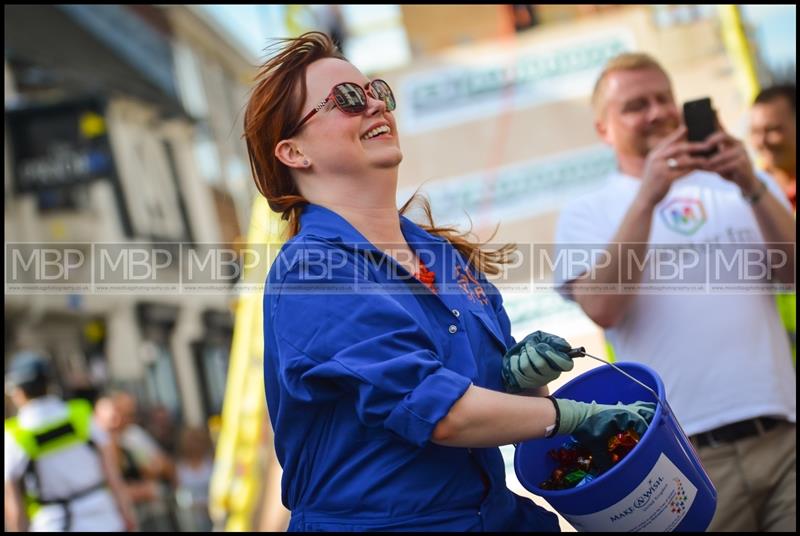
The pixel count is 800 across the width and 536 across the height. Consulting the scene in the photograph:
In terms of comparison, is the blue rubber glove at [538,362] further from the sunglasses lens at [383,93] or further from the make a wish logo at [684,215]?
the make a wish logo at [684,215]

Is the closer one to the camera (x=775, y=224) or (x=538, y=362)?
(x=538, y=362)

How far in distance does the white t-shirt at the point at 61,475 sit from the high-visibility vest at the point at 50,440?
2 cm

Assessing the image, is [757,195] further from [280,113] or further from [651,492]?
[280,113]

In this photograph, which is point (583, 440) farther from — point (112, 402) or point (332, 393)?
point (112, 402)

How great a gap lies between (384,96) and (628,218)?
1.11 m

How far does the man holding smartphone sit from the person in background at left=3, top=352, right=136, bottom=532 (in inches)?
135

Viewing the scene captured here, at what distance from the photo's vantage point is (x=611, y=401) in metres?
2.44

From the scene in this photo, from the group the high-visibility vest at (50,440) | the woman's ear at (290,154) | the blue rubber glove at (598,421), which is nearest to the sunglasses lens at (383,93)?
the woman's ear at (290,154)

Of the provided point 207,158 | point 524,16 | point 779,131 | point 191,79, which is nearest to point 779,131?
point 779,131

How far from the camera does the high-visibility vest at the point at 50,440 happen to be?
222 inches

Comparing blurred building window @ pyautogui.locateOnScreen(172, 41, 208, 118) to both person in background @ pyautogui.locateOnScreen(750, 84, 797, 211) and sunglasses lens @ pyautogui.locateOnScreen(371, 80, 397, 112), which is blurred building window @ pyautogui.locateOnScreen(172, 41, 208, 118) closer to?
person in background @ pyautogui.locateOnScreen(750, 84, 797, 211)

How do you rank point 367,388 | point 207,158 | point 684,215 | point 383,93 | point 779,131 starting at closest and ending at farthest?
point 367,388
point 383,93
point 684,215
point 779,131
point 207,158

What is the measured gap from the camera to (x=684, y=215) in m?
3.39

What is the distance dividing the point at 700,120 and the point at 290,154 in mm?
1525
